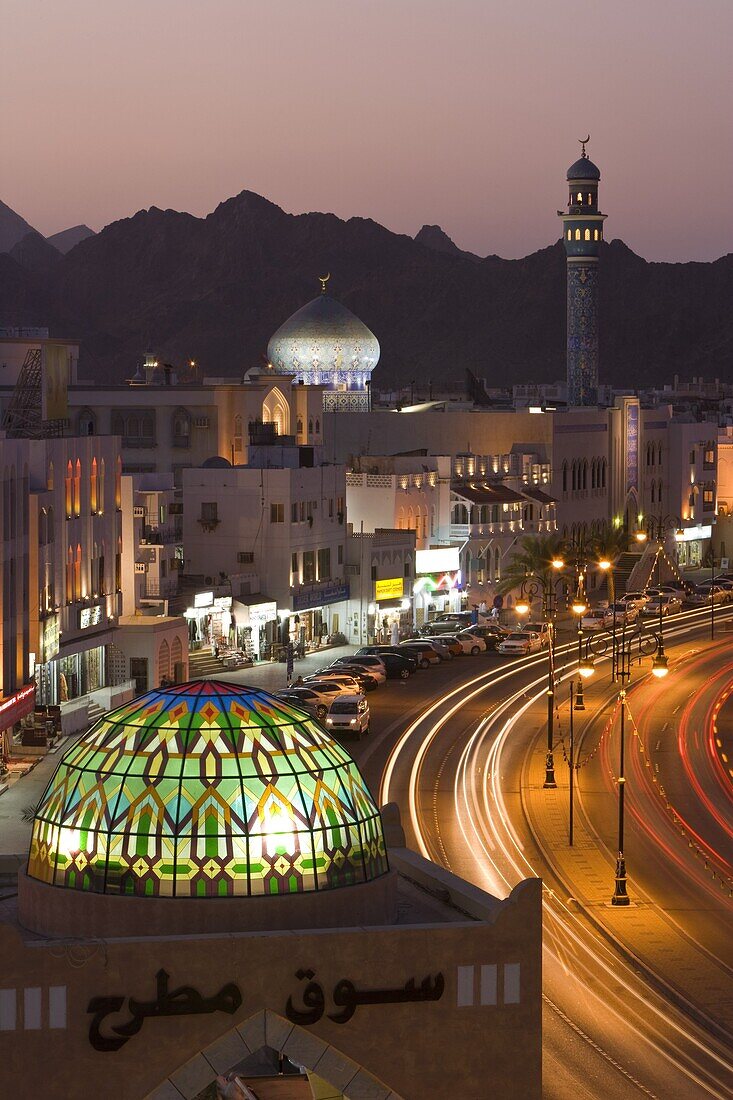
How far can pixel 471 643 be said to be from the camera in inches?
4067

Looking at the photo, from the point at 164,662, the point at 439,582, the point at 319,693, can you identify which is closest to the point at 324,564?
the point at 439,582

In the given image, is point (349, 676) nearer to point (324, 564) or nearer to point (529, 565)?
point (324, 564)

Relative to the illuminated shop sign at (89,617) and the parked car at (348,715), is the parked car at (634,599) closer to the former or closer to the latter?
the illuminated shop sign at (89,617)

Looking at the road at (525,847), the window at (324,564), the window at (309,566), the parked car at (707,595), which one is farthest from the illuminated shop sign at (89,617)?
the parked car at (707,595)

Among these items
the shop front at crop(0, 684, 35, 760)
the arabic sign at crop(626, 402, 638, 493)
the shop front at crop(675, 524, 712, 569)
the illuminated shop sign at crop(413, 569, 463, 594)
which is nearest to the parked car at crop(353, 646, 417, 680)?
the illuminated shop sign at crop(413, 569, 463, 594)

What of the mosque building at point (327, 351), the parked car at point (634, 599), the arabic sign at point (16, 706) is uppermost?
the mosque building at point (327, 351)

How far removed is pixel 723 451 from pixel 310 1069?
437 ft

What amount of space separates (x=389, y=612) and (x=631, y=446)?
42984 mm

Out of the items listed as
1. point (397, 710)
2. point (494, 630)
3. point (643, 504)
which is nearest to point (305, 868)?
point (397, 710)

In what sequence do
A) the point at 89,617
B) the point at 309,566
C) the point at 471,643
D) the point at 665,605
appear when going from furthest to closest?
the point at 665,605
the point at 471,643
the point at 309,566
the point at 89,617

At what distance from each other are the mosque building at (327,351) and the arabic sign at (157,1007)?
11059 centimetres

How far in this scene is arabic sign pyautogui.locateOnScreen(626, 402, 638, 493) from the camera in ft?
481

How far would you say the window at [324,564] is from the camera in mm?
103938

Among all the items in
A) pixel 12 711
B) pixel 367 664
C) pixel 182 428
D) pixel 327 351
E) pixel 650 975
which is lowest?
pixel 650 975
